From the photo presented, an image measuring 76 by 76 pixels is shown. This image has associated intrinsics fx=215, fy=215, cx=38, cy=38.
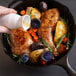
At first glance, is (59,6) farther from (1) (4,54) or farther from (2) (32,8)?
(1) (4,54)

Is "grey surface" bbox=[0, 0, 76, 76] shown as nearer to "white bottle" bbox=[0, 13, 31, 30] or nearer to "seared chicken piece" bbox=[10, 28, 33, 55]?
"seared chicken piece" bbox=[10, 28, 33, 55]

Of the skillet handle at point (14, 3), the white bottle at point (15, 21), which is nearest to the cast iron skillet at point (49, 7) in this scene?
the skillet handle at point (14, 3)

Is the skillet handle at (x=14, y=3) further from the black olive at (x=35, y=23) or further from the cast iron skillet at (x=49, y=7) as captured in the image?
the black olive at (x=35, y=23)

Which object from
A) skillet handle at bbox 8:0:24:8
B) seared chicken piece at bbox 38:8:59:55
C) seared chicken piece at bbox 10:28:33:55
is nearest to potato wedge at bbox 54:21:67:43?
seared chicken piece at bbox 38:8:59:55

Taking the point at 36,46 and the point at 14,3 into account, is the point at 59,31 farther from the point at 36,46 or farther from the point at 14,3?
the point at 14,3

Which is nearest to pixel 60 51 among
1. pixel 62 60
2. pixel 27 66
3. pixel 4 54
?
pixel 62 60

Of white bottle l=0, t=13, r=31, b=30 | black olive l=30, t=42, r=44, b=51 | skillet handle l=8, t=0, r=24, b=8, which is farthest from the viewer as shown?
skillet handle l=8, t=0, r=24, b=8

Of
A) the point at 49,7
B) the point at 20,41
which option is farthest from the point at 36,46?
the point at 49,7
